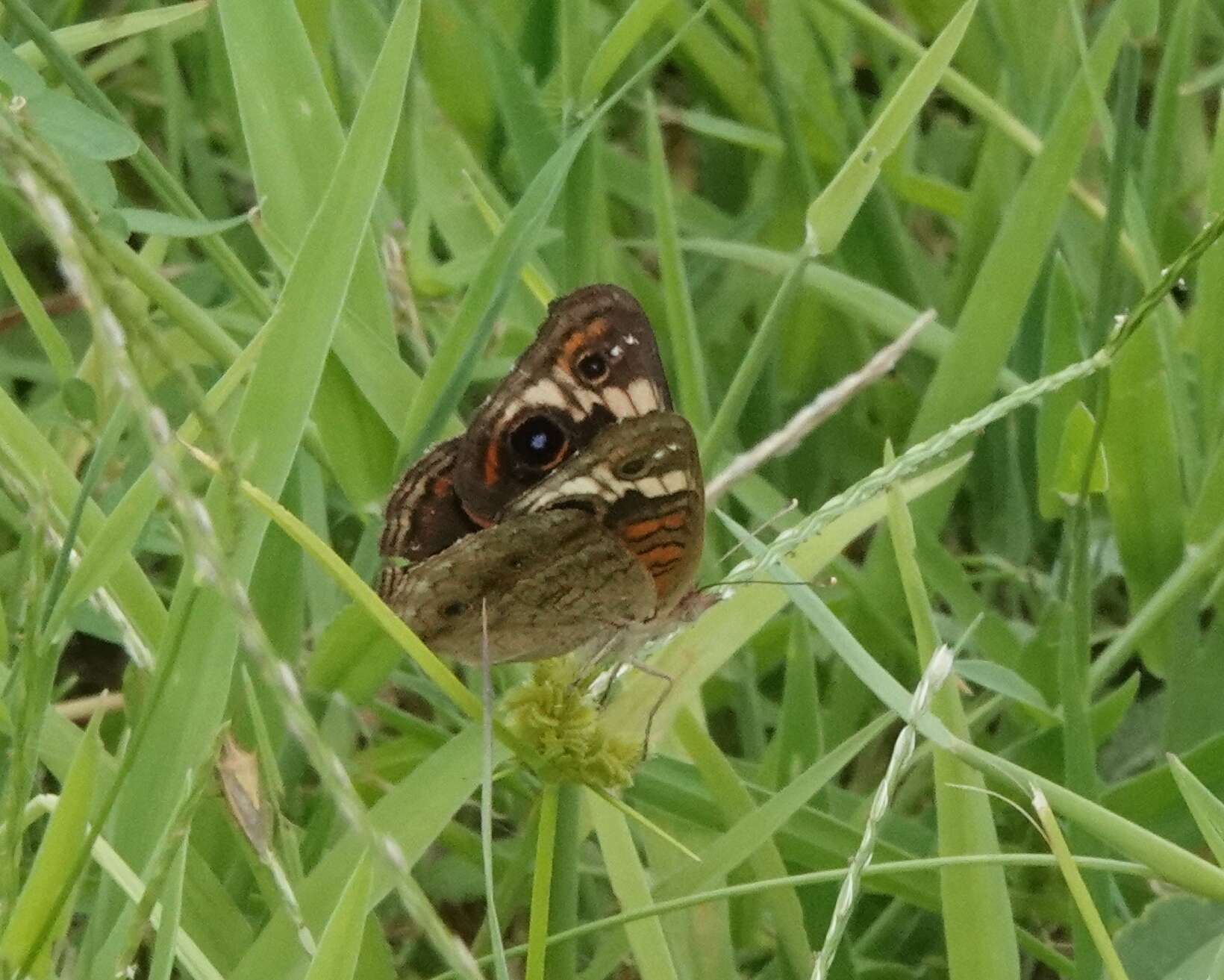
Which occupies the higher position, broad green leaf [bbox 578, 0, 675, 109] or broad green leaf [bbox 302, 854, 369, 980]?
broad green leaf [bbox 578, 0, 675, 109]

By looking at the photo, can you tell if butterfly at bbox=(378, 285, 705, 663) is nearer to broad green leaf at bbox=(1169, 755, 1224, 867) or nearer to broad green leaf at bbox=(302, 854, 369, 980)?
broad green leaf at bbox=(302, 854, 369, 980)

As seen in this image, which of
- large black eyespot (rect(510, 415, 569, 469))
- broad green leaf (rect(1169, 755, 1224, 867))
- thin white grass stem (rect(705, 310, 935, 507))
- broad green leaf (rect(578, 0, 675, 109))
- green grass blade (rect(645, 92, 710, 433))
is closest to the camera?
broad green leaf (rect(1169, 755, 1224, 867))

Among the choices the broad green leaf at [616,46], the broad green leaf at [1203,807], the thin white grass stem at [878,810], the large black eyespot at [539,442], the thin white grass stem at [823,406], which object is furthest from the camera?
the broad green leaf at [616,46]

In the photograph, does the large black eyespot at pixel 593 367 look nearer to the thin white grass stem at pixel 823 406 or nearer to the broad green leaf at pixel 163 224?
the thin white grass stem at pixel 823 406

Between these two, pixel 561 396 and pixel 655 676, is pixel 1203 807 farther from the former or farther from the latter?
pixel 561 396

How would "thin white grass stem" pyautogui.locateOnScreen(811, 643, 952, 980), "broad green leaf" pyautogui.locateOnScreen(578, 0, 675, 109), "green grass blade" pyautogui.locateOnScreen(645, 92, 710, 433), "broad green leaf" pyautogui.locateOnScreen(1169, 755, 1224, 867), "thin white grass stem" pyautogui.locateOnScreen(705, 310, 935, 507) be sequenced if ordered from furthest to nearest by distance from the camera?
"green grass blade" pyautogui.locateOnScreen(645, 92, 710, 433), "broad green leaf" pyautogui.locateOnScreen(578, 0, 675, 109), "thin white grass stem" pyautogui.locateOnScreen(705, 310, 935, 507), "broad green leaf" pyautogui.locateOnScreen(1169, 755, 1224, 867), "thin white grass stem" pyautogui.locateOnScreen(811, 643, 952, 980)

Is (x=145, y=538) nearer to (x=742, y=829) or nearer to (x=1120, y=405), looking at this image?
(x=742, y=829)

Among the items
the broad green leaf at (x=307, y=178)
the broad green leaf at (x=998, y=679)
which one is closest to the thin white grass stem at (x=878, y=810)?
the broad green leaf at (x=998, y=679)

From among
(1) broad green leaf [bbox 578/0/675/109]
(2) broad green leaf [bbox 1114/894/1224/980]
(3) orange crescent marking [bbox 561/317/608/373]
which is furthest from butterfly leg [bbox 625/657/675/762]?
(1) broad green leaf [bbox 578/0/675/109]

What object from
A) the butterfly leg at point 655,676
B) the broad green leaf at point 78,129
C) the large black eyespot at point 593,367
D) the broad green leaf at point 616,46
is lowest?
the butterfly leg at point 655,676
